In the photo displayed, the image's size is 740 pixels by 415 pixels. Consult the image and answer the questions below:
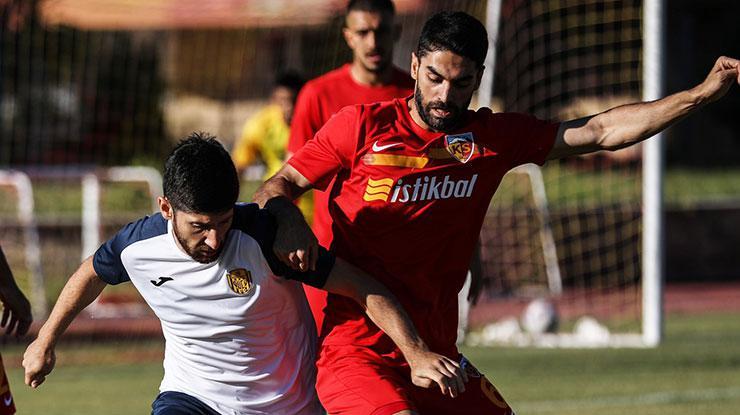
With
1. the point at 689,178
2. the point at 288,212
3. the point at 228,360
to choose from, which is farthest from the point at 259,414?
the point at 689,178

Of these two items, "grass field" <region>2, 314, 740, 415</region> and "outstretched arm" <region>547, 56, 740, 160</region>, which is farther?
"grass field" <region>2, 314, 740, 415</region>

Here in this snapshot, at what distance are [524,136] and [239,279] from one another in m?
1.23

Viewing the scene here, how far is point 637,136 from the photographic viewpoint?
5.48 meters

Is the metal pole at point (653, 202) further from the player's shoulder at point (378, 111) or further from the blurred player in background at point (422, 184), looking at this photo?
the player's shoulder at point (378, 111)

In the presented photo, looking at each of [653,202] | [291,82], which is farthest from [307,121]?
[653,202]

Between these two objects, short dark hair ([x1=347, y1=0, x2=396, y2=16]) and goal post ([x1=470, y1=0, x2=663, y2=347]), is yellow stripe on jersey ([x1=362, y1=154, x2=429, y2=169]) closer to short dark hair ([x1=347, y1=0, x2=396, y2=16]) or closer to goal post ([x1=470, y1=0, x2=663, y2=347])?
short dark hair ([x1=347, y1=0, x2=396, y2=16])

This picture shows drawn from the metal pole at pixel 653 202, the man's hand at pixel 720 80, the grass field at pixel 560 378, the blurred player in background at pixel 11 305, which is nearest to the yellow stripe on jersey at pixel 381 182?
the man's hand at pixel 720 80

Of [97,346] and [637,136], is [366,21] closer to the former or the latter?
[637,136]

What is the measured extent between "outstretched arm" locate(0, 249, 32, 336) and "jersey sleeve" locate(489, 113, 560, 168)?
204 cm

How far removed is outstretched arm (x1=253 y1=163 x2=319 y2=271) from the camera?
5.05 m

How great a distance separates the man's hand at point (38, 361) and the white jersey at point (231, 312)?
34 cm

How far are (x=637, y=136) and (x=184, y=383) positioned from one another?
1.97 metres

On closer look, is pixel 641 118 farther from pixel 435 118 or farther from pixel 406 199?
pixel 406 199

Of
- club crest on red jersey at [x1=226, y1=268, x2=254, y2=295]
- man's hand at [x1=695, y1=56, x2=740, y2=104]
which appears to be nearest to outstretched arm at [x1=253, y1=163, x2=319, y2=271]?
club crest on red jersey at [x1=226, y1=268, x2=254, y2=295]
